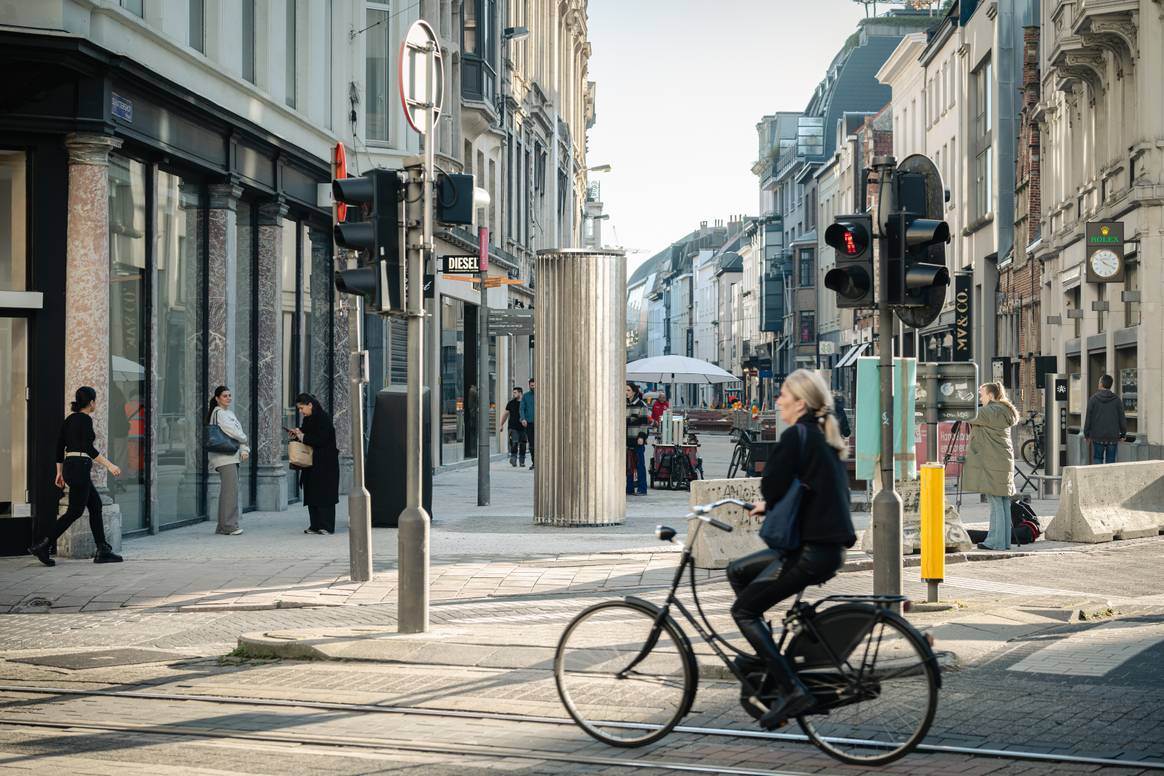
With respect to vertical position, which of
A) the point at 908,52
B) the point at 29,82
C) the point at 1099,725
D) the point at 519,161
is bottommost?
the point at 1099,725

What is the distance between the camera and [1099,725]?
26.5ft

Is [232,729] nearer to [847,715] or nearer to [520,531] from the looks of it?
[847,715]

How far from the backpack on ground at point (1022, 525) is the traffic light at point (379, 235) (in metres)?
9.15

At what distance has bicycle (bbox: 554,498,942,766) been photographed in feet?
23.2

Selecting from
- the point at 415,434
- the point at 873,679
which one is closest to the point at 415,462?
the point at 415,434

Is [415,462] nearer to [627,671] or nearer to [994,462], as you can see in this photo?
[627,671]

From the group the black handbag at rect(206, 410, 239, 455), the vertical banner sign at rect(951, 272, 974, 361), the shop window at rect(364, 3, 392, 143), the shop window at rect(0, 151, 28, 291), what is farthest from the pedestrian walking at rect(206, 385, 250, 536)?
the vertical banner sign at rect(951, 272, 974, 361)

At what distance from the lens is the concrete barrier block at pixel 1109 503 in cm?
1833

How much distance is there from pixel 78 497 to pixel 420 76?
5.62m

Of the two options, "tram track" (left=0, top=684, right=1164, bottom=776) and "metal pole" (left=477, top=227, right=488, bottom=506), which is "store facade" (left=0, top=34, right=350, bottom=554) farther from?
"tram track" (left=0, top=684, right=1164, bottom=776)

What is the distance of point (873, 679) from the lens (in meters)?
7.14

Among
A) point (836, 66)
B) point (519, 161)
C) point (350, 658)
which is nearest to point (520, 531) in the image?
point (350, 658)

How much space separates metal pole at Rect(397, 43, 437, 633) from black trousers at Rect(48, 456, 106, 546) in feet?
17.5

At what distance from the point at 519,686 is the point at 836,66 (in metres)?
90.0
